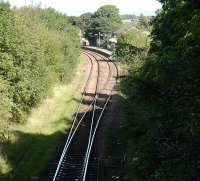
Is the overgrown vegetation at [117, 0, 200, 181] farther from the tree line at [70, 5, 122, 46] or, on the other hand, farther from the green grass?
the tree line at [70, 5, 122, 46]

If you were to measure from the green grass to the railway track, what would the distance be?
0.77m

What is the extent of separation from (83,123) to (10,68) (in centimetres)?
576

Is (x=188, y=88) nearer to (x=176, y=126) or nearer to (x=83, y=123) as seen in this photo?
(x=176, y=126)

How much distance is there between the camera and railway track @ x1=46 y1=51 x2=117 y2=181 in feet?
68.4

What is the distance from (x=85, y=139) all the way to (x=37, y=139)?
2.82 meters

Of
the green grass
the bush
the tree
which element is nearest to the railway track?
the green grass

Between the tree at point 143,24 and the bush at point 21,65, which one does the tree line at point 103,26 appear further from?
the bush at point 21,65

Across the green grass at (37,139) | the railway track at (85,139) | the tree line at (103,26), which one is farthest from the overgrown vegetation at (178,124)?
the tree line at (103,26)

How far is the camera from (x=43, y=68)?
37844 millimetres

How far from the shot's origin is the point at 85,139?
27250 mm

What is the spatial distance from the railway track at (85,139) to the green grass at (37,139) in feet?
2.53

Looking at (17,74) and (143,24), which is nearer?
(17,74)

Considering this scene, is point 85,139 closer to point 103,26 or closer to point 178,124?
point 178,124

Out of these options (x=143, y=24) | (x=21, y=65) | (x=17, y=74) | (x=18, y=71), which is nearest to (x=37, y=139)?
(x=17, y=74)
